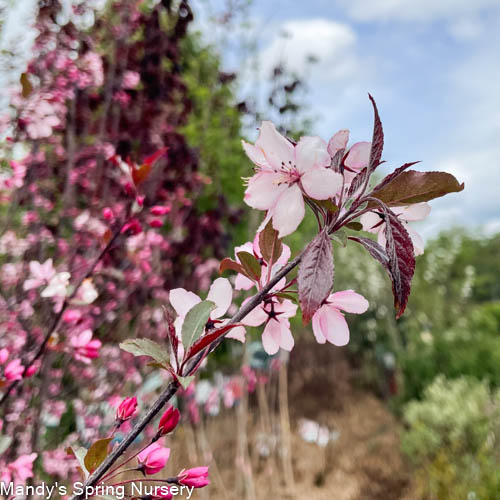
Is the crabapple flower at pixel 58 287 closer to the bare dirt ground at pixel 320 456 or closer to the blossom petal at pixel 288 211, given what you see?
the blossom petal at pixel 288 211

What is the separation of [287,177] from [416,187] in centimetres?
14

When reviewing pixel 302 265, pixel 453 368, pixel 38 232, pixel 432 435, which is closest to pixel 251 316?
pixel 302 265

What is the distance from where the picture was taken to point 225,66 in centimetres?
354

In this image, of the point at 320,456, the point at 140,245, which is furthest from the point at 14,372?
the point at 320,456

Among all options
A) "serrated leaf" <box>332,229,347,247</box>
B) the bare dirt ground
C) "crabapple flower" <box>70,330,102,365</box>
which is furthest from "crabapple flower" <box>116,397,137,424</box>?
the bare dirt ground

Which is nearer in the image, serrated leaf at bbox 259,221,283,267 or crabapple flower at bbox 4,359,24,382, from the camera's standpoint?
serrated leaf at bbox 259,221,283,267

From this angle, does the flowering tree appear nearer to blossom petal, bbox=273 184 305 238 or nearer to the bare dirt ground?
blossom petal, bbox=273 184 305 238

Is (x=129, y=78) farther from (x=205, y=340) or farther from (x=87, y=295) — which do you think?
(x=205, y=340)

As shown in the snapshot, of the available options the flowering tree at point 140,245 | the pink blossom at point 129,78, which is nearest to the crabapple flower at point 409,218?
the flowering tree at point 140,245

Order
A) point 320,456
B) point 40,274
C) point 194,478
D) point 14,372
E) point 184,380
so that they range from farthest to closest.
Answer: point 320,456, point 40,274, point 14,372, point 194,478, point 184,380

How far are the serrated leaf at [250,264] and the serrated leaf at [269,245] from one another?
0.02m

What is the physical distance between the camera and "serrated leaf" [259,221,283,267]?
48 cm

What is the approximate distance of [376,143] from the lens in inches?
17.9

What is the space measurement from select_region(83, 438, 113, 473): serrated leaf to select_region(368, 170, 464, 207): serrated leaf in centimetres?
39
